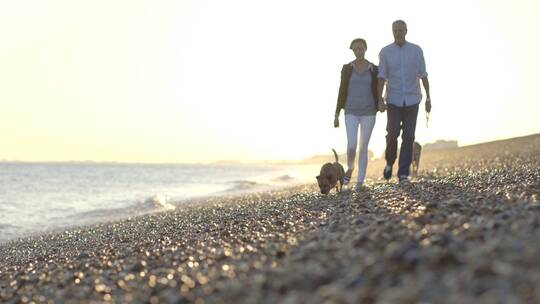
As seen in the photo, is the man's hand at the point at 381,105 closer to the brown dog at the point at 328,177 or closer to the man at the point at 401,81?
the man at the point at 401,81

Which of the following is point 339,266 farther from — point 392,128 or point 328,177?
point 392,128

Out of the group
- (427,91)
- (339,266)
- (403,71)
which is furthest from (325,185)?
(339,266)

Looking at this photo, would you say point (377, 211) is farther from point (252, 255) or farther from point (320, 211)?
point (252, 255)

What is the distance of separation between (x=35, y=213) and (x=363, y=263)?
22935mm

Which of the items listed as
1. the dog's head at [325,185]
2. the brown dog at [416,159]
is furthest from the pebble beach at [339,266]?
the brown dog at [416,159]

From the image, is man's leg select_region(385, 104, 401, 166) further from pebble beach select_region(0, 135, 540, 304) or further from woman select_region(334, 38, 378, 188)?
pebble beach select_region(0, 135, 540, 304)

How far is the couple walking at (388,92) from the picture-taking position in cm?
1104

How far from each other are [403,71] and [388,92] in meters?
0.54

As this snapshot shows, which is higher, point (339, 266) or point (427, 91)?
point (427, 91)

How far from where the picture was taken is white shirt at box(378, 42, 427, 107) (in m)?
11.0

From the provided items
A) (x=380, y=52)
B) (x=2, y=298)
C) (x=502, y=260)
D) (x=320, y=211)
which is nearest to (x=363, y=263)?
(x=502, y=260)

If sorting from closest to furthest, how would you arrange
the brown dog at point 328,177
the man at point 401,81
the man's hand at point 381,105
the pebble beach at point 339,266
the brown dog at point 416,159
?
1. the pebble beach at point 339,266
2. the man at point 401,81
3. the man's hand at point 381,105
4. the brown dog at point 328,177
5. the brown dog at point 416,159

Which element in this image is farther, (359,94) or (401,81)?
(359,94)

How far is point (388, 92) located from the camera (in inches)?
444
